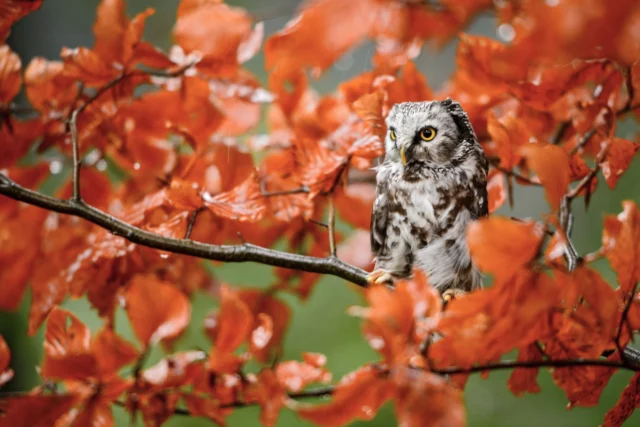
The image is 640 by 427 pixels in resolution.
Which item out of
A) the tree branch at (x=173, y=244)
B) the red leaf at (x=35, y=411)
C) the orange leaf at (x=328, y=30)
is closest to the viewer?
the orange leaf at (x=328, y=30)

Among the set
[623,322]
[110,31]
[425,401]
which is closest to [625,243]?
[623,322]

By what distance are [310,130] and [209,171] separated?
17 cm

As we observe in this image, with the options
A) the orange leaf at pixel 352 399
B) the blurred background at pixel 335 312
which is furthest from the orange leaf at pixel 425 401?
the blurred background at pixel 335 312

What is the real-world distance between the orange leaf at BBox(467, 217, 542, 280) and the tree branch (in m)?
0.25

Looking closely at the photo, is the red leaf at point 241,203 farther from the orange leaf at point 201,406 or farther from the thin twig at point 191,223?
the orange leaf at point 201,406

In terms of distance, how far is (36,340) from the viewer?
1.59 m

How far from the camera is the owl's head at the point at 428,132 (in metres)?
0.74

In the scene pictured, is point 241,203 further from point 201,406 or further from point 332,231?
point 201,406

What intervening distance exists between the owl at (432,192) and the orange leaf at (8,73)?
482 mm

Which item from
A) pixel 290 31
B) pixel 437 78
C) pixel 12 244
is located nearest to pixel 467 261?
pixel 290 31

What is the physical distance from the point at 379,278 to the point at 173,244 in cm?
24

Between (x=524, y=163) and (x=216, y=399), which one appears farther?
(x=524, y=163)

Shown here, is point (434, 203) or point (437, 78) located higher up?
point (434, 203)

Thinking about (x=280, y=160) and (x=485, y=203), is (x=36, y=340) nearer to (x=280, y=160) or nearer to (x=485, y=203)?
(x=280, y=160)
